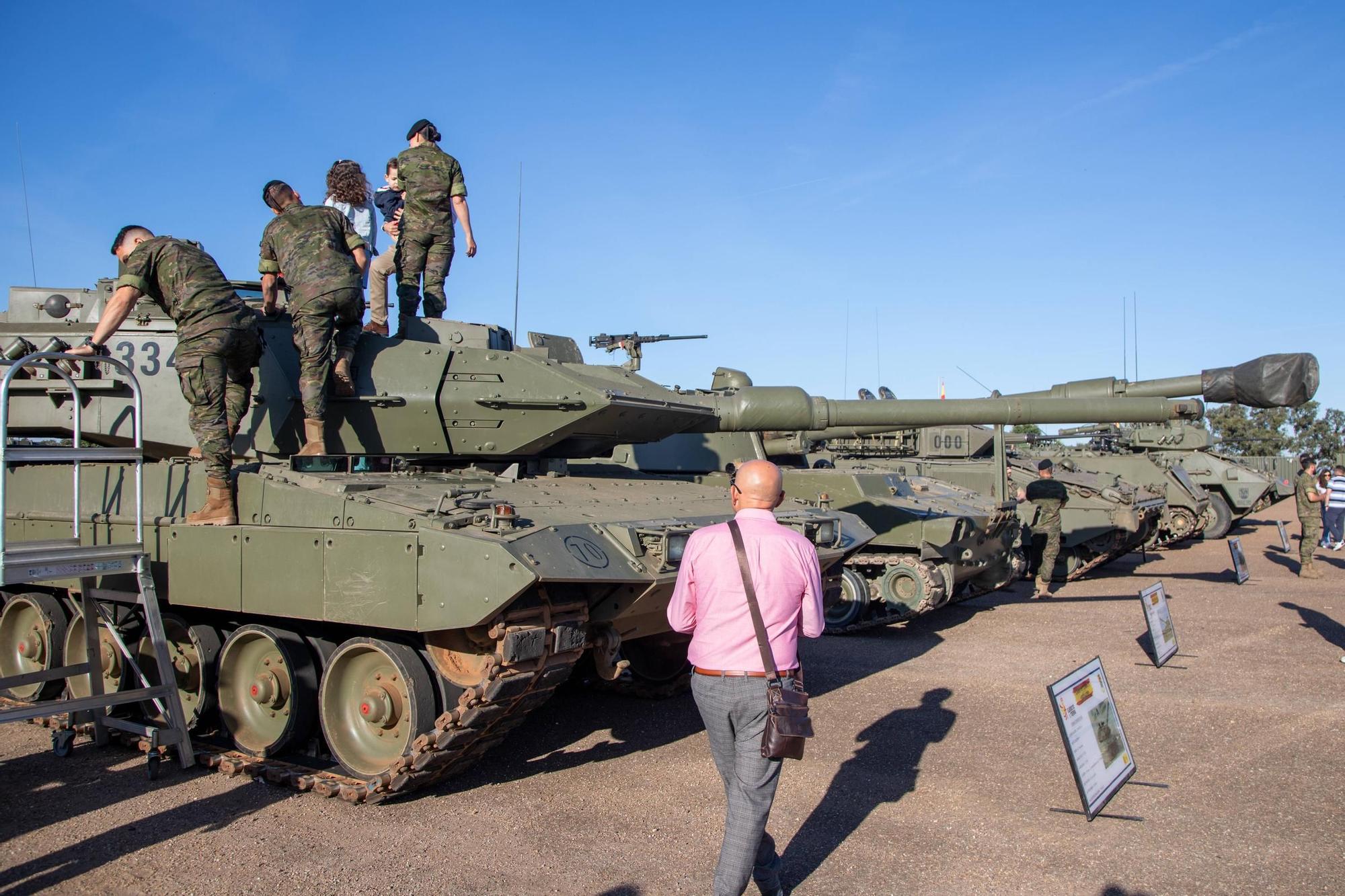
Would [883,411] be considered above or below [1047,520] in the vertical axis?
above

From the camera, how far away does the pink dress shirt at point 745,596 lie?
13.4ft

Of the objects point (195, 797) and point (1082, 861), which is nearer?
point (1082, 861)

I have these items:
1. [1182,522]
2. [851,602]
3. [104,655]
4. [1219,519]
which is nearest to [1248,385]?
[851,602]

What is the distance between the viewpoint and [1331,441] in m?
49.0

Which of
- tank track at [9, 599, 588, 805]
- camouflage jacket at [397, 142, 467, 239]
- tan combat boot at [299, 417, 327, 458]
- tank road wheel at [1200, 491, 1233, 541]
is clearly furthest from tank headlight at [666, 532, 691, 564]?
tank road wheel at [1200, 491, 1233, 541]

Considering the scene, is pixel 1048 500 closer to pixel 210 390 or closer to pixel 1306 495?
pixel 1306 495

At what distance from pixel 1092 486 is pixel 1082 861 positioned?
13.0 meters

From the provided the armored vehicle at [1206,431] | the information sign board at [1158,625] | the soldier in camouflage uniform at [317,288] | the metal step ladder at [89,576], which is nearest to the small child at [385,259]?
the soldier in camouflage uniform at [317,288]

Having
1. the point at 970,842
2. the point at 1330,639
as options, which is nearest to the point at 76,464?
→ the point at 970,842

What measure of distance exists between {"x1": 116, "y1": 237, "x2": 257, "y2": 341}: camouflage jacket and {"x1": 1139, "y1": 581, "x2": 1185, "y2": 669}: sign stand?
779cm

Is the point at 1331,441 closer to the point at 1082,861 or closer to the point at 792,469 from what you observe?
the point at 792,469

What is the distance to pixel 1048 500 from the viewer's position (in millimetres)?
15125

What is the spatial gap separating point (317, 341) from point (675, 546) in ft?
9.02

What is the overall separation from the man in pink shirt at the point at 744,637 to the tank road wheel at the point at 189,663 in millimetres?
4186
